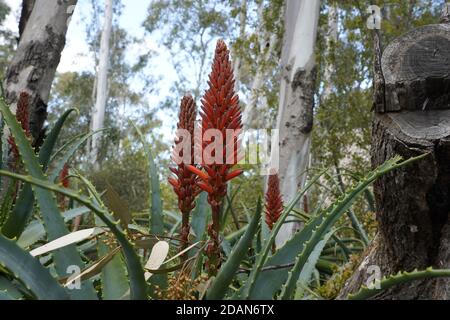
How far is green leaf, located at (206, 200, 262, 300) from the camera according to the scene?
956 mm

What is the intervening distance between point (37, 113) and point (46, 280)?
247cm

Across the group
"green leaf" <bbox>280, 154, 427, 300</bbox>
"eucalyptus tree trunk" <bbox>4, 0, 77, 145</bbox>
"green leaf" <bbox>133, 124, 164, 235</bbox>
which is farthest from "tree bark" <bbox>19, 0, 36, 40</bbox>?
"green leaf" <bbox>280, 154, 427, 300</bbox>

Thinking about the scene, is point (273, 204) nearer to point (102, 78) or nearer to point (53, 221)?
point (53, 221)

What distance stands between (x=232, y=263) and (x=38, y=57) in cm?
282

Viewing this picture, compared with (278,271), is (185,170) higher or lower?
higher

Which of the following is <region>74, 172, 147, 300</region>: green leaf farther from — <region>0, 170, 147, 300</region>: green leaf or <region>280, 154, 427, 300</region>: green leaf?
<region>280, 154, 427, 300</region>: green leaf

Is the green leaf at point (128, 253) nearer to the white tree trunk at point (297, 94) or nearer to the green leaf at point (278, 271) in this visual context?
the green leaf at point (278, 271)

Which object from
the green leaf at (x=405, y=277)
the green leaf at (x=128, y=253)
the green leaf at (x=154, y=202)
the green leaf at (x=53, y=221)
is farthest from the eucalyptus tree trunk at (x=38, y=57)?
the green leaf at (x=405, y=277)

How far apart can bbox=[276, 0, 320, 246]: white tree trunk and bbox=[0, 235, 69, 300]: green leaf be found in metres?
3.73

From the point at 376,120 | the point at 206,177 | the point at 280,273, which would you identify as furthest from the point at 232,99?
the point at 376,120

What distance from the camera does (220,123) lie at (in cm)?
96

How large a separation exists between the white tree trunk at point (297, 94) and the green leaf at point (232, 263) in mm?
3662

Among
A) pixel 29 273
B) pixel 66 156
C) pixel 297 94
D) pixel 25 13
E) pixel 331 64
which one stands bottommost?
pixel 29 273

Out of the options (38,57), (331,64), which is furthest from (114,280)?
(331,64)
